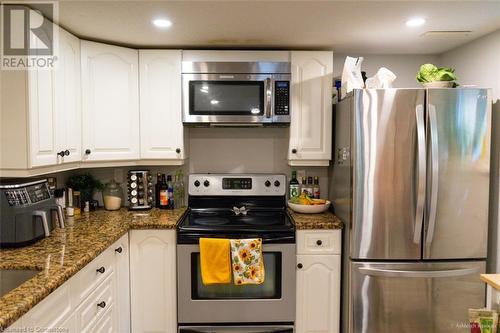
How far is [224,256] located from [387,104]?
136cm

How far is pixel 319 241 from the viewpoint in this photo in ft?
8.11

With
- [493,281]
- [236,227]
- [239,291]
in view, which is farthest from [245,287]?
[493,281]

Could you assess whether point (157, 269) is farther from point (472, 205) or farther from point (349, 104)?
point (472, 205)

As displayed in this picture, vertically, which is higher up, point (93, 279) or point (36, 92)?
point (36, 92)

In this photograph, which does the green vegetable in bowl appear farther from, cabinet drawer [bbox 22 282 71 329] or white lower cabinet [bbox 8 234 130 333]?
cabinet drawer [bbox 22 282 71 329]

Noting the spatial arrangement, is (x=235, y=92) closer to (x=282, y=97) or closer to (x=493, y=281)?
(x=282, y=97)

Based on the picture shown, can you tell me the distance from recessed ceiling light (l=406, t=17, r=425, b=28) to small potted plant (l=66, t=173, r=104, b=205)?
242cm

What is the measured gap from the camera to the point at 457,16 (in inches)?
80.5

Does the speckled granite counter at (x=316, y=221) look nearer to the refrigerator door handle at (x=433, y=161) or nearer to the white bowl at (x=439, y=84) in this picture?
the refrigerator door handle at (x=433, y=161)

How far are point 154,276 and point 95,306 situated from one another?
1.95ft

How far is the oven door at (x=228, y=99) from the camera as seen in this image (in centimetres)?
264

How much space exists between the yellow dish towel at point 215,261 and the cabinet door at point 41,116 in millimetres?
1035

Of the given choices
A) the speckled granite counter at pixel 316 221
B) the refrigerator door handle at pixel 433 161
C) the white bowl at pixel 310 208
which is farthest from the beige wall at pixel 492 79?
the white bowl at pixel 310 208

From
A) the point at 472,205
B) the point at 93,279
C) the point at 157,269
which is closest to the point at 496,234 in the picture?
the point at 472,205
